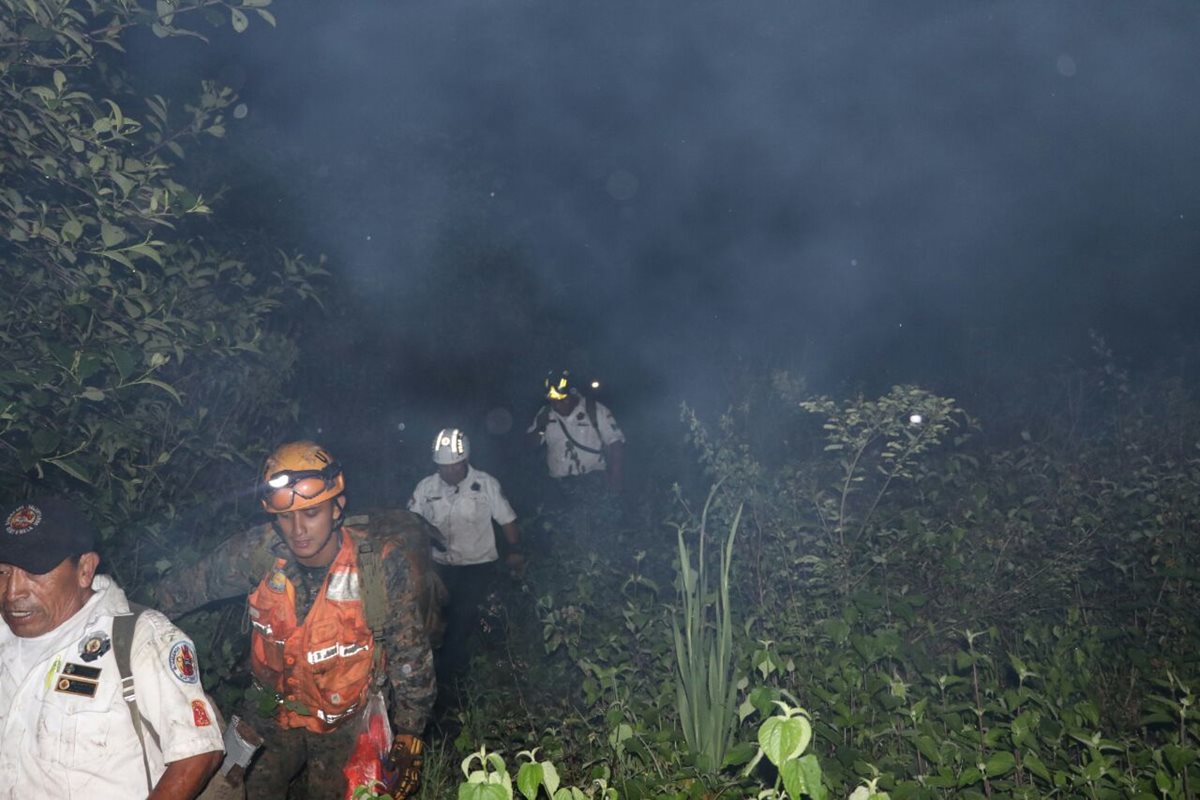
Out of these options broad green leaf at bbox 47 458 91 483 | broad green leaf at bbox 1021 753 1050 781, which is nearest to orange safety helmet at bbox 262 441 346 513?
broad green leaf at bbox 47 458 91 483

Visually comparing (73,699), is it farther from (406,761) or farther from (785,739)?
(785,739)

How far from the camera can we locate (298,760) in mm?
3434

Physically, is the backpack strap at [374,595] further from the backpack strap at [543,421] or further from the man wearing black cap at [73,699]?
the backpack strap at [543,421]

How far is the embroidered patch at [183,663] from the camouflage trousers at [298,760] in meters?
1.04

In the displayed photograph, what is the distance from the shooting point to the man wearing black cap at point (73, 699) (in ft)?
7.61

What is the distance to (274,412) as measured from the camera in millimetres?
5121

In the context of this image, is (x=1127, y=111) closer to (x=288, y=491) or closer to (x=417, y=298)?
(x=417, y=298)

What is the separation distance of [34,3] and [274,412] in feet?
9.20

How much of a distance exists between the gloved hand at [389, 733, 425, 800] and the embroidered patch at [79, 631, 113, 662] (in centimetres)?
→ 115

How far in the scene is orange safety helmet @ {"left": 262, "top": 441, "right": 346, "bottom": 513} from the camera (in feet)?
10.4

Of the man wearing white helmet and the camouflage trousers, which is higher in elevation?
the camouflage trousers

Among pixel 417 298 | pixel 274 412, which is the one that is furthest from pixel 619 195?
pixel 274 412

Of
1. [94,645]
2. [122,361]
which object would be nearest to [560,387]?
[122,361]

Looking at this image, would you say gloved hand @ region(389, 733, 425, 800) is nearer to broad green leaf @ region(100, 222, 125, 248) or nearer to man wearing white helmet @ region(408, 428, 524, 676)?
broad green leaf @ region(100, 222, 125, 248)
